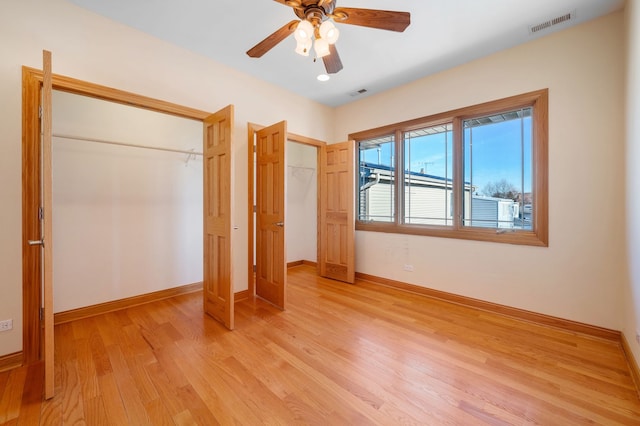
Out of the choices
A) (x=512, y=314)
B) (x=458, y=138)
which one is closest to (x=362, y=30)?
(x=458, y=138)

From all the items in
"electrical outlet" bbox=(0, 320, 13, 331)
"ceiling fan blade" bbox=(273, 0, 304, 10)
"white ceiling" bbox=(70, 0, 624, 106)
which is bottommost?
"electrical outlet" bbox=(0, 320, 13, 331)

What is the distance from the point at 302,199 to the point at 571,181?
3.90 metres

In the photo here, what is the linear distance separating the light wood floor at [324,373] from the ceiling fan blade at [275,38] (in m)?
2.42

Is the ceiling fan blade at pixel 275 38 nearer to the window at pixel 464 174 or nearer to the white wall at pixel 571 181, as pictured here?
the white wall at pixel 571 181

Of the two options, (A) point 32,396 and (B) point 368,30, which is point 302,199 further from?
(A) point 32,396

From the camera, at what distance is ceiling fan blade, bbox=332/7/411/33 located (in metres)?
1.61

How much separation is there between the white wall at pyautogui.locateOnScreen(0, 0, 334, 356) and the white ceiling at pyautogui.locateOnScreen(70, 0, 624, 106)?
14 centimetres

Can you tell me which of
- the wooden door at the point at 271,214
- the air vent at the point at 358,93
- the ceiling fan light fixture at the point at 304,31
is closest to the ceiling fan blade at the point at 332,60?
the ceiling fan light fixture at the point at 304,31

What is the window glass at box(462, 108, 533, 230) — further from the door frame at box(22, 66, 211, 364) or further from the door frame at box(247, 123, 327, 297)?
the door frame at box(22, 66, 211, 364)

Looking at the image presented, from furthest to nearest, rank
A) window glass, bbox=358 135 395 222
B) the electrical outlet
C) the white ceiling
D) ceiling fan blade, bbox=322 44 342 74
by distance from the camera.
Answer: window glass, bbox=358 135 395 222
the white ceiling
ceiling fan blade, bbox=322 44 342 74
the electrical outlet

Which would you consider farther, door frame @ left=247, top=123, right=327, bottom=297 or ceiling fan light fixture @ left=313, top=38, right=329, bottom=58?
door frame @ left=247, top=123, right=327, bottom=297

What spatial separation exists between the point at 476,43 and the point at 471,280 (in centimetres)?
259

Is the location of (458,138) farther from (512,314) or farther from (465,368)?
(465,368)

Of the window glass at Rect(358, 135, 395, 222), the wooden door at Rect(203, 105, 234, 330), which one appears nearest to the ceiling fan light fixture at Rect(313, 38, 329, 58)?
the wooden door at Rect(203, 105, 234, 330)
